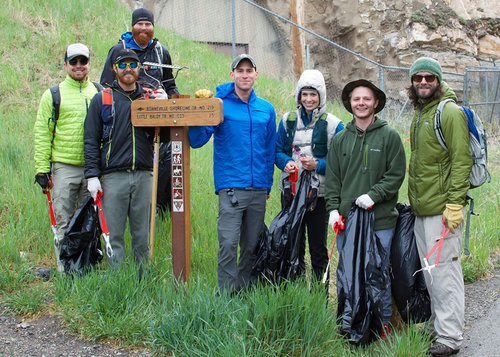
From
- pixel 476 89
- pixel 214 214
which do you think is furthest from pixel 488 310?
pixel 476 89

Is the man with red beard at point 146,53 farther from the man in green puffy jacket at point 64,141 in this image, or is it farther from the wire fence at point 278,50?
the wire fence at point 278,50

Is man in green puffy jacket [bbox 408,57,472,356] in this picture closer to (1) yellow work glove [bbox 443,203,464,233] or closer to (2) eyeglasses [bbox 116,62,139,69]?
(1) yellow work glove [bbox 443,203,464,233]

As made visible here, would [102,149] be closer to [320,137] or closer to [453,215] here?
[320,137]

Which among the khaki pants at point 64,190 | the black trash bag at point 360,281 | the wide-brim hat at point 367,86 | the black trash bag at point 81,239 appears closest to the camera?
the black trash bag at point 360,281

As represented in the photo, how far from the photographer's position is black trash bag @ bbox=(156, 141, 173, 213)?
5328 mm

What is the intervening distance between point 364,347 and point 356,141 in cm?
146

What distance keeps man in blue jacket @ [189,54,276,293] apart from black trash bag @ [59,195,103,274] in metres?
1.01

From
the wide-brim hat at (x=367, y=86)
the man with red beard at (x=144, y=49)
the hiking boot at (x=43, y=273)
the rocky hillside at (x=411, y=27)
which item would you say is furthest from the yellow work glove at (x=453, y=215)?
the rocky hillside at (x=411, y=27)

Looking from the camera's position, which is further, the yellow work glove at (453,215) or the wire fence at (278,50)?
the wire fence at (278,50)

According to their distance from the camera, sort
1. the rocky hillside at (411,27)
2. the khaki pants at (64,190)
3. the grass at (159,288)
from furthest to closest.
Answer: the rocky hillside at (411,27), the khaki pants at (64,190), the grass at (159,288)

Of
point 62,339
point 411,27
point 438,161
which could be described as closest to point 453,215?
point 438,161

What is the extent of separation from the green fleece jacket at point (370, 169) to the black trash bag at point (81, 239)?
189cm

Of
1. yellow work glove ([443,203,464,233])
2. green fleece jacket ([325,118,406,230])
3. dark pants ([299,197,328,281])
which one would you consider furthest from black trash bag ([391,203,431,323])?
dark pants ([299,197,328,281])

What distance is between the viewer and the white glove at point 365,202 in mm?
3682
